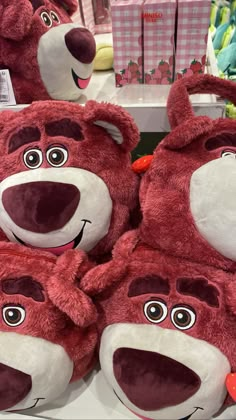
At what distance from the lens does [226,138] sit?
689mm

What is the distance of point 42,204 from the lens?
2.06 feet

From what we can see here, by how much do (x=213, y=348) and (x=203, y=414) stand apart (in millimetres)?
112

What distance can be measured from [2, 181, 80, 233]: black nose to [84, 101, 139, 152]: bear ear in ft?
0.43

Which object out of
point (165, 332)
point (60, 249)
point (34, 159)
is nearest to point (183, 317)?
point (165, 332)

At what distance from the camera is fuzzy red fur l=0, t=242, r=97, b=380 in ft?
2.05

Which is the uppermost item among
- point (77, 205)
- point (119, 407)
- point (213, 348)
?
point (77, 205)

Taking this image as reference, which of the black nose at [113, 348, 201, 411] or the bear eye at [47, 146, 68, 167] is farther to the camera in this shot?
the bear eye at [47, 146, 68, 167]

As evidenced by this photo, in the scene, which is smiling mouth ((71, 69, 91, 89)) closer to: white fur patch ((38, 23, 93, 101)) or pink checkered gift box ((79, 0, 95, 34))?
white fur patch ((38, 23, 93, 101))

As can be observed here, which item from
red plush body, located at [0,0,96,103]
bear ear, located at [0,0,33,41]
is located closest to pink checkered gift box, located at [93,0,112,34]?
red plush body, located at [0,0,96,103]

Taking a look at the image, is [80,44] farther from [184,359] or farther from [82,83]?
[184,359]

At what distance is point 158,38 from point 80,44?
0.63 ft

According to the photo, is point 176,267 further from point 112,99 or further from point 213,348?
point 112,99

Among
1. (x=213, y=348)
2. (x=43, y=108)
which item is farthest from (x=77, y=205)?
(x=213, y=348)

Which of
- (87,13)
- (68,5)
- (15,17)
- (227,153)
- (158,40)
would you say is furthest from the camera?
(87,13)
